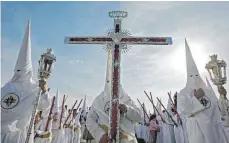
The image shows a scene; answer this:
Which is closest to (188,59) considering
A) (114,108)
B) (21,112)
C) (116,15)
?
(116,15)

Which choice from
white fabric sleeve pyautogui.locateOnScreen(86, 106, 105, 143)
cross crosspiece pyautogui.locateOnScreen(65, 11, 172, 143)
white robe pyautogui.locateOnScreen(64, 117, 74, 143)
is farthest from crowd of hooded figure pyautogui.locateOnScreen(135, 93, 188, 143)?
white fabric sleeve pyautogui.locateOnScreen(86, 106, 105, 143)

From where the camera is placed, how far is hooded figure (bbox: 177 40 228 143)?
708 centimetres

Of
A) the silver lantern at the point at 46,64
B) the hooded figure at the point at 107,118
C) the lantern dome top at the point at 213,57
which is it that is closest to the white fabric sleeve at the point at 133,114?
the hooded figure at the point at 107,118

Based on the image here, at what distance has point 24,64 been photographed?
6.40m

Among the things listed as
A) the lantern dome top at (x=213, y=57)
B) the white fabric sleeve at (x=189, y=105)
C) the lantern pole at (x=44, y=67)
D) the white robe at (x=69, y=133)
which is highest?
the lantern dome top at (x=213, y=57)

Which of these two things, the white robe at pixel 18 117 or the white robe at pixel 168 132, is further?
the white robe at pixel 168 132

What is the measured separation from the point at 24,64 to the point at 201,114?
6.24 meters

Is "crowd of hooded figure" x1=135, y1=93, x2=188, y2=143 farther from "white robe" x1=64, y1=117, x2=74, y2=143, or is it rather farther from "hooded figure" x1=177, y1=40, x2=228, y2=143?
"white robe" x1=64, y1=117, x2=74, y2=143

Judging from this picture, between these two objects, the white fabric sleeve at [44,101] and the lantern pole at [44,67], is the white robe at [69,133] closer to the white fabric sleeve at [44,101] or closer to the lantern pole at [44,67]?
the white fabric sleeve at [44,101]

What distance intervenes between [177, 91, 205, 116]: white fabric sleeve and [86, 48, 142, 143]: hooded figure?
10.4ft

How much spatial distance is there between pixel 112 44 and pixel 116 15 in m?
0.92

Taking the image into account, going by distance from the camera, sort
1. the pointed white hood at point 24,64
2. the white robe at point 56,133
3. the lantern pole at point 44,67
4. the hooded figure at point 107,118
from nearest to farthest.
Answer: the hooded figure at point 107,118, the lantern pole at point 44,67, the pointed white hood at point 24,64, the white robe at point 56,133

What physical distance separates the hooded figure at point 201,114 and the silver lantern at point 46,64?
Result: 4910 mm

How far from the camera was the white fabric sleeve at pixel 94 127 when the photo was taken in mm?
4774
